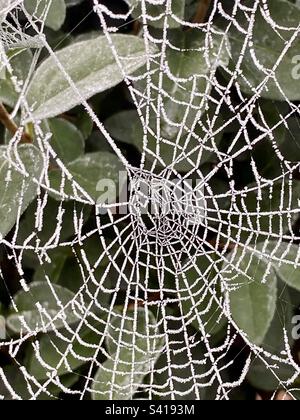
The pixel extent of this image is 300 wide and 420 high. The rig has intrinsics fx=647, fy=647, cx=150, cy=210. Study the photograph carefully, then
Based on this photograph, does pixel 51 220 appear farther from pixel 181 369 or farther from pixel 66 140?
pixel 181 369

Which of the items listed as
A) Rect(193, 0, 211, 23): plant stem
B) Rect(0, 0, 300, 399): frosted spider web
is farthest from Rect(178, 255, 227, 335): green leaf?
Rect(193, 0, 211, 23): plant stem

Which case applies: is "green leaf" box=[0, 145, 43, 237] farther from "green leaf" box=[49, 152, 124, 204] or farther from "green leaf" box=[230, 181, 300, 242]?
"green leaf" box=[230, 181, 300, 242]

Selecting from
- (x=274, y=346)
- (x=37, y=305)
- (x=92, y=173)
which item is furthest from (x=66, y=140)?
(x=274, y=346)

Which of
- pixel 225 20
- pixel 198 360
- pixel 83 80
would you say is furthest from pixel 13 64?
pixel 198 360

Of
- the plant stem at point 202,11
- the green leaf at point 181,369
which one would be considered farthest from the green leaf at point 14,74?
the green leaf at point 181,369

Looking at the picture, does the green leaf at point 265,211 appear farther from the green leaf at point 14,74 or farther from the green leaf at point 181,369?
the green leaf at point 14,74

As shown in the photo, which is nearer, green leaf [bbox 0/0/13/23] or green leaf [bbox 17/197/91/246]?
green leaf [bbox 0/0/13/23]

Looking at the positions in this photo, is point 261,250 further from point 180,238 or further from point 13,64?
point 13,64
